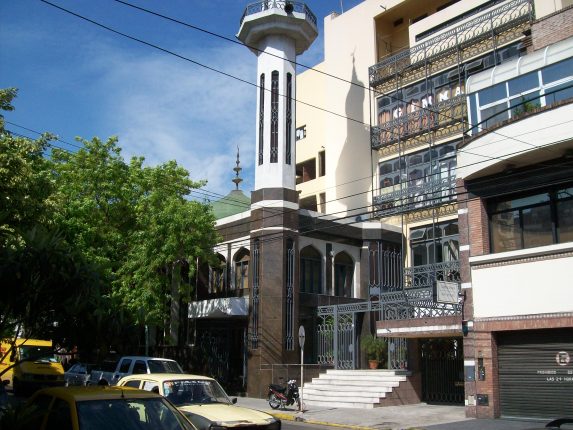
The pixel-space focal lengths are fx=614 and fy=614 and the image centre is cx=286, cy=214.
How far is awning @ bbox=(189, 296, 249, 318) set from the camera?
30500 millimetres

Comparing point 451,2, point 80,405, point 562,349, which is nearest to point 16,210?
point 80,405

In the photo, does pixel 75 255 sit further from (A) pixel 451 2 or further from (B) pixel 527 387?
(A) pixel 451 2

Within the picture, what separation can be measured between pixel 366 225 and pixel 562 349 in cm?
1733

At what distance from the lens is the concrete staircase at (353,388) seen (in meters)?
23.8

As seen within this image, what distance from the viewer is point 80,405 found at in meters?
6.68

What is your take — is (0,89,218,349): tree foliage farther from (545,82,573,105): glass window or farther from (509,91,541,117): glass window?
(545,82,573,105): glass window

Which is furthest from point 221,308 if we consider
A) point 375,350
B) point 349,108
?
point 349,108

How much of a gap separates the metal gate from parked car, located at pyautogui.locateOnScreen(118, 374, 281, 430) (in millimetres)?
17007

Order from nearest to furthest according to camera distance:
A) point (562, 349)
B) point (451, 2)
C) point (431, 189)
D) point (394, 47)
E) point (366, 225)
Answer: point (562, 349)
point (431, 189)
point (366, 225)
point (451, 2)
point (394, 47)

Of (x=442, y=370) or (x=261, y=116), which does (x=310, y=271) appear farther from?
(x=442, y=370)

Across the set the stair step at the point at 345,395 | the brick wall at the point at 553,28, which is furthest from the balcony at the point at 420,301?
the brick wall at the point at 553,28

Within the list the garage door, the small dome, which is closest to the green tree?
the small dome

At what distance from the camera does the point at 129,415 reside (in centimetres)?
680

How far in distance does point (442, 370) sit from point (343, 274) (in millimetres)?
10151
